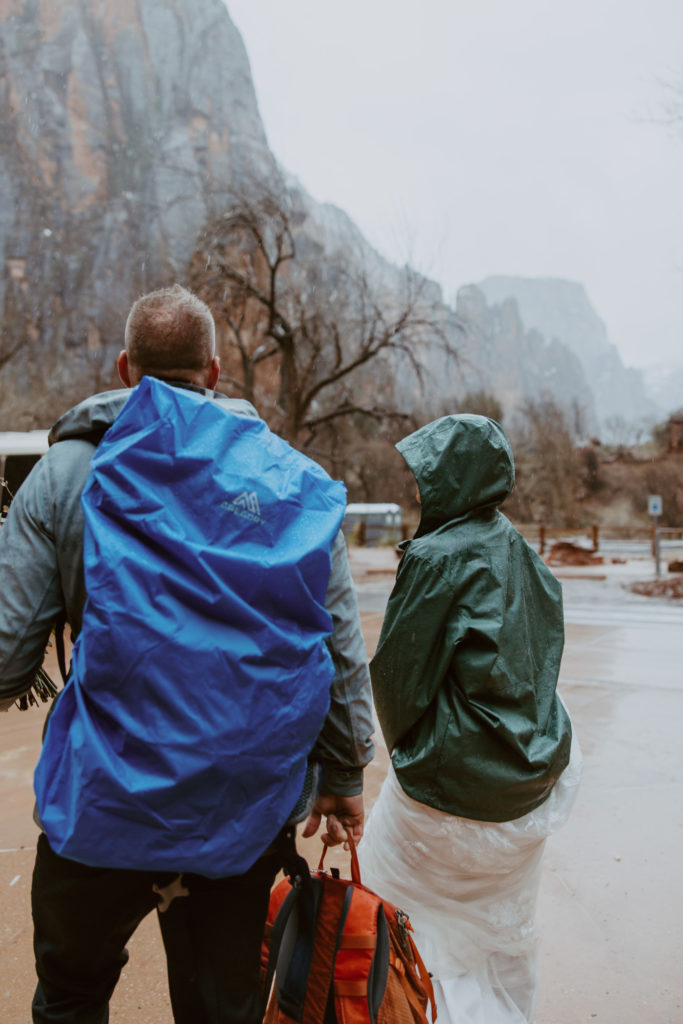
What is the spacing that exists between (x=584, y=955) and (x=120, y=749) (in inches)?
76.4

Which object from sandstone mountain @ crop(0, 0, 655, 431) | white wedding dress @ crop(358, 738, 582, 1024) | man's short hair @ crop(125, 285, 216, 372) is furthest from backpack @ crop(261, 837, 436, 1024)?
sandstone mountain @ crop(0, 0, 655, 431)

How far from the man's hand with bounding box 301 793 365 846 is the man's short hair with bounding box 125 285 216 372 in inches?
36.1

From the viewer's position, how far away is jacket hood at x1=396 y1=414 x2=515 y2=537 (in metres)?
2.03

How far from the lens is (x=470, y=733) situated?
1.85 metres

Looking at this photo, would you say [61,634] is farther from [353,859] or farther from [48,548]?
[353,859]

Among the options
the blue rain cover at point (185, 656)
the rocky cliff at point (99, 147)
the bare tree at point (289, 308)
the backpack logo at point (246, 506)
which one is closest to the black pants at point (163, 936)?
the blue rain cover at point (185, 656)

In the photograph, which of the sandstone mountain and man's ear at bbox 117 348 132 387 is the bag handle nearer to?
man's ear at bbox 117 348 132 387

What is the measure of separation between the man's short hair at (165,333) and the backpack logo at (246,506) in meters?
0.42

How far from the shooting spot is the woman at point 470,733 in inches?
73.5

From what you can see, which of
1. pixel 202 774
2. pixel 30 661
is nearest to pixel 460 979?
pixel 202 774

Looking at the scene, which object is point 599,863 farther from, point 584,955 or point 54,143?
point 54,143

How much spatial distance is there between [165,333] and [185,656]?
68 centimetres

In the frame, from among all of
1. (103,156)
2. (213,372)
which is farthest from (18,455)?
(103,156)

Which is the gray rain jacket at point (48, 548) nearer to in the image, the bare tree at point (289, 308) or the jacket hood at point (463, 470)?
the jacket hood at point (463, 470)
